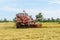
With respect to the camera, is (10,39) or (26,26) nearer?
(10,39)

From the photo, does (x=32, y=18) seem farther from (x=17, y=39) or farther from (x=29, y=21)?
(x=17, y=39)

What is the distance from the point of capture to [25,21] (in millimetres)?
23219

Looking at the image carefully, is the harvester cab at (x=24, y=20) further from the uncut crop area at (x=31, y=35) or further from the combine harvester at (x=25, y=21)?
the uncut crop area at (x=31, y=35)

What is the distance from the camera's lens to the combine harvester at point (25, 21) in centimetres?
2307

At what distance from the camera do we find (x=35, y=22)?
23.3m

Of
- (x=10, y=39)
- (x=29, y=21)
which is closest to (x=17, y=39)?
(x=10, y=39)

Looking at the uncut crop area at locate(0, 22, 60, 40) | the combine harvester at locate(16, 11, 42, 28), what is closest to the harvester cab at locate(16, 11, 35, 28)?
the combine harvester at locate(16, 11, 42, 28)

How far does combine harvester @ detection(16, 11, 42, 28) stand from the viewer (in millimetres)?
23072

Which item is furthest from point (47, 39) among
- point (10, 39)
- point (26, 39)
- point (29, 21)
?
point (29, 21)

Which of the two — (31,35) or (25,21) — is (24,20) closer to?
(25,21)

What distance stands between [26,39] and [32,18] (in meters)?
12.4

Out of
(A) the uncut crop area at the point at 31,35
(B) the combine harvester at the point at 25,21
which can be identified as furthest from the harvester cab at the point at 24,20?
(A) the uncut crop area at the point at 31,35

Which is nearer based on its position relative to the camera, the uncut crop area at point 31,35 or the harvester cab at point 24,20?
the uncut crop area at point 31,35

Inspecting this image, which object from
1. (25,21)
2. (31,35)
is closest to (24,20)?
(25,21)
